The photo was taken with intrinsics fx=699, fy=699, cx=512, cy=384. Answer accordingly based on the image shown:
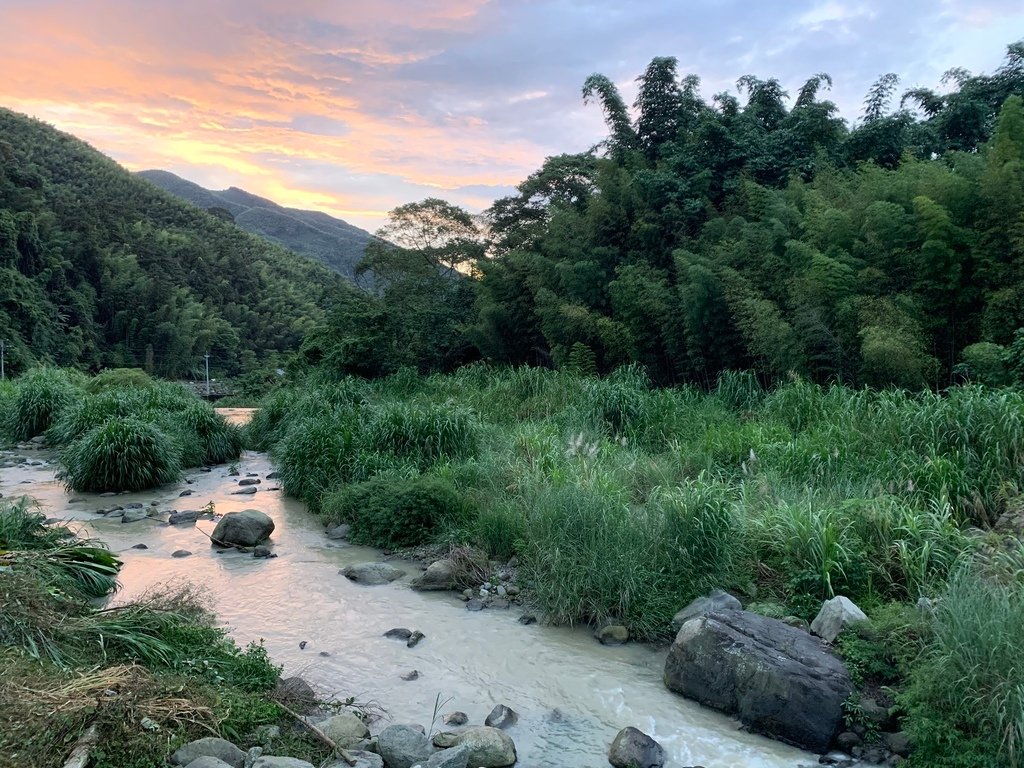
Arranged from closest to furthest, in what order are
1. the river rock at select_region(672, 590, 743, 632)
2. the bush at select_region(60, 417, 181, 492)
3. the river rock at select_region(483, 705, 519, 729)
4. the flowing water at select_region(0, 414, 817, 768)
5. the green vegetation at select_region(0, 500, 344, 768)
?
1. the green vegetation at select_region(0, 500, 344, 768)
2. the flowing water at select_region(0, 414, 817, 768)
3. the river rock at select_region(483, 705, 519, 729)
4. the river rock at select_region(672, 590, 743, 632)
5. the bush at select_region(60, 417, 181, 492)

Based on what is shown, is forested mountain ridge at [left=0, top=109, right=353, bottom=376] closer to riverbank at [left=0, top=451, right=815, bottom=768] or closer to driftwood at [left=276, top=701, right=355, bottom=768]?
riverbank at [left=0, top=451, right=815, bottom=768]

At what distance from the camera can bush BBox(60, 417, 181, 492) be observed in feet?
36.3

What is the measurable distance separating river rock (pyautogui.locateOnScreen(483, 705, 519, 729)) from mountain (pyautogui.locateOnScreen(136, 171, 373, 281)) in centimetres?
7803

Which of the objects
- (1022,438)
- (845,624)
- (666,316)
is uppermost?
(666,316)

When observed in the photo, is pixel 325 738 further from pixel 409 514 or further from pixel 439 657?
pixel 409 514

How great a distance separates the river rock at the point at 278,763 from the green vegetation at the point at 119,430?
9.07 m

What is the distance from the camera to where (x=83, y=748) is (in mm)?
3234

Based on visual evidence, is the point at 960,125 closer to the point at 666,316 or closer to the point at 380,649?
the point at 666,316

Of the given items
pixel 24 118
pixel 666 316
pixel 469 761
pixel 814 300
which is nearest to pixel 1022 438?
pixel 814 300

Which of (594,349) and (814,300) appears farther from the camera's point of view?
(594,349)

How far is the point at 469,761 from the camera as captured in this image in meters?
3.86

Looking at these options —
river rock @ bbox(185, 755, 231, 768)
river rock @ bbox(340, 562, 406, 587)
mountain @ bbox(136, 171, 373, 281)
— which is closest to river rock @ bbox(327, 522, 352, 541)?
river rock @ bbox(340, 562, 406, 587)

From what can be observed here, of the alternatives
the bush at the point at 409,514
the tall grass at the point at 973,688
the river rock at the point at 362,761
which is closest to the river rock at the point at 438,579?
the bush at the point at 409,514

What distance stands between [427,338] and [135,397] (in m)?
8.08
